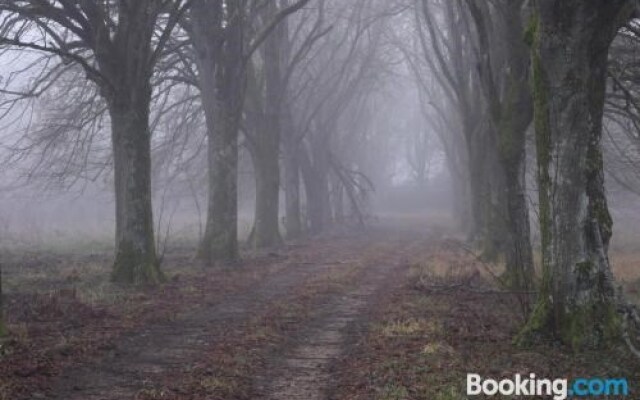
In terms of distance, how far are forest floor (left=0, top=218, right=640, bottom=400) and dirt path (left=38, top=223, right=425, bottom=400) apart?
22 mm

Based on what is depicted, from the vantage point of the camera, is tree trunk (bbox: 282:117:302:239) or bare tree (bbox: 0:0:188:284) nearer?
bare tree (bbox: 0:0:188:284)

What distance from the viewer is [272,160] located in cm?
2305

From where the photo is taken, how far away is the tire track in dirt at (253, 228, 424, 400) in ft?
20.3

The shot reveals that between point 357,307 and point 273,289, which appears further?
point 273,289

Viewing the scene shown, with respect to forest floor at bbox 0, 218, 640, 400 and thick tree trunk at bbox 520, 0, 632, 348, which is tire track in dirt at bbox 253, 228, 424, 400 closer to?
forest floor at bbox 0, 218, 640, 400

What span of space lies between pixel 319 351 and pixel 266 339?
29.5 inches

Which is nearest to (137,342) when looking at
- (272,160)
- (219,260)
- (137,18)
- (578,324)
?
(578,324)

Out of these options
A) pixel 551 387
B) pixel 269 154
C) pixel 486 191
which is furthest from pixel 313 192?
pixel 551 387

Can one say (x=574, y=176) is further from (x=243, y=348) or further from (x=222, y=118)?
(x=222, y=118)

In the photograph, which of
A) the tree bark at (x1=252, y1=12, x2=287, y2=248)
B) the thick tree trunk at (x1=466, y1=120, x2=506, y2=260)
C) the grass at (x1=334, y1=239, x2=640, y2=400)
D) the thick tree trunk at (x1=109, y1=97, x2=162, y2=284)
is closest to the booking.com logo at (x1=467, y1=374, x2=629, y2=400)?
the grass at (x1=334, y1=239, x2=640, y2=400)

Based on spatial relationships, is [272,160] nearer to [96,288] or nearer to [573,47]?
[96,288]

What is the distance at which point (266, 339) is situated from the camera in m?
8.17

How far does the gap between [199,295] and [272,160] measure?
11.8m

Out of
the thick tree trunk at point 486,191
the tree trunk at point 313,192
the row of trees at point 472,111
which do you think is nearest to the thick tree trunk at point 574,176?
the row of trees at point 472,111
